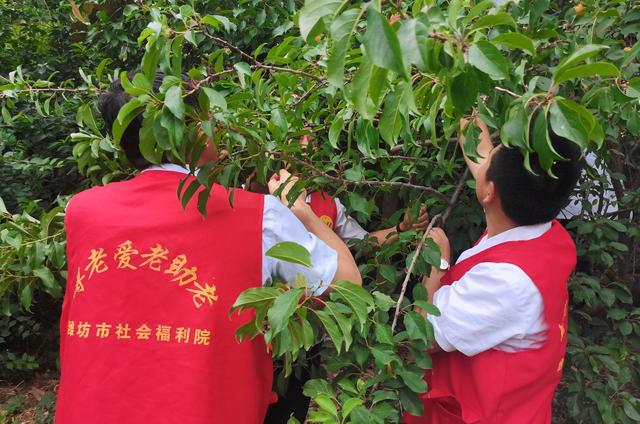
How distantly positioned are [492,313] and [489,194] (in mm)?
313

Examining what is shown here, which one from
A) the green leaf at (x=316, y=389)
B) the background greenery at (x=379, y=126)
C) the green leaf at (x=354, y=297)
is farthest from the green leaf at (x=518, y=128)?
the green leaf at (x=316, y=389)

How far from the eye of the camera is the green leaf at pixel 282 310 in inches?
34.6

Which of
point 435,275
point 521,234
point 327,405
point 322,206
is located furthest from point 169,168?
point 322,206

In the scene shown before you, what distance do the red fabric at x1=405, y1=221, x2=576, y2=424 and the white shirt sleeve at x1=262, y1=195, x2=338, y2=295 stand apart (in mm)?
422

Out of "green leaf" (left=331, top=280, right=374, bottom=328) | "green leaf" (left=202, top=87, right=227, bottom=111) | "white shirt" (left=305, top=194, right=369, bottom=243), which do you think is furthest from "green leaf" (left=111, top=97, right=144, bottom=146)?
"white shirt" (left=305, top=194, right=369, bottom=243)

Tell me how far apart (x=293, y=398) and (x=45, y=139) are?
257cm

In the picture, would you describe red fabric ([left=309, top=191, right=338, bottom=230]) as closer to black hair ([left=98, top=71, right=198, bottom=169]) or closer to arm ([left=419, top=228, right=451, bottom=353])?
arm ([left=419, top=228, right=451, bottom=353])

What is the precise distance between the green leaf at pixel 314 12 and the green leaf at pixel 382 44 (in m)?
0.09

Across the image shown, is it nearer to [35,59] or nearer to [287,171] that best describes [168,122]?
[287,171]

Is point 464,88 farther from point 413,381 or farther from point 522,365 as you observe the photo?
point 522,365

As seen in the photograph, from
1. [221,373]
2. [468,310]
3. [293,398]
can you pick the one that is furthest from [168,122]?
[293,398]

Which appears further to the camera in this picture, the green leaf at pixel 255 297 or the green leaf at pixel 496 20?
the green leaf at pixel 255 297

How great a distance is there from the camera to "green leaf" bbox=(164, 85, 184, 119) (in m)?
0.86

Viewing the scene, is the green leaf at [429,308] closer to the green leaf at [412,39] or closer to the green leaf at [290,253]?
the green leaf at [290,253]
